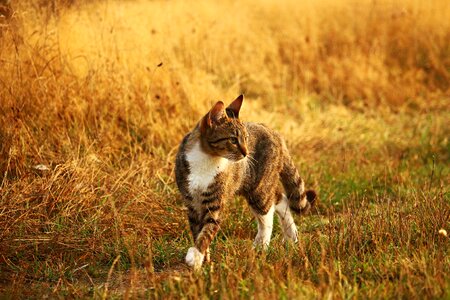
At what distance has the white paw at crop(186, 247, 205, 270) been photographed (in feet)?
14.0

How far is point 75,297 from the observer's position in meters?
3.89

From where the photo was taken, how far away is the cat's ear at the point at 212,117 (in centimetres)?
462

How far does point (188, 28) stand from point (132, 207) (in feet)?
14.7

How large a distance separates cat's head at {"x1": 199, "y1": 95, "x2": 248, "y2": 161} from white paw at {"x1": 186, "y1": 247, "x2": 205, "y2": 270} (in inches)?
28.1

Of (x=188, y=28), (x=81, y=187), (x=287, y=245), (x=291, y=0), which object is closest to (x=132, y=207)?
(x=81, y=187)

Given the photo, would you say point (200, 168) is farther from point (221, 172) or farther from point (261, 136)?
point (261, 136)

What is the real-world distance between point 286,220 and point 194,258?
120cm

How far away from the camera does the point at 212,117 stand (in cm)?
468

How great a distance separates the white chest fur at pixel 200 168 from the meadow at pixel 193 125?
1.48 ft

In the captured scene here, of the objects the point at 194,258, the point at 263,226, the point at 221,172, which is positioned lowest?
the point at 263,226

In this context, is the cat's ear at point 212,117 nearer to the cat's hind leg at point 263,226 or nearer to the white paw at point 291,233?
the cat's hind leg at point 263,226

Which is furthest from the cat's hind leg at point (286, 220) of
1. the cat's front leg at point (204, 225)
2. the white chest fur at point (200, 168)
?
the white chest fur at point (200, 168)

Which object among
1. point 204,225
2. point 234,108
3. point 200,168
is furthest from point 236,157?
point 204,225

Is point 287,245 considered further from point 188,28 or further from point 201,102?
point 188,28
